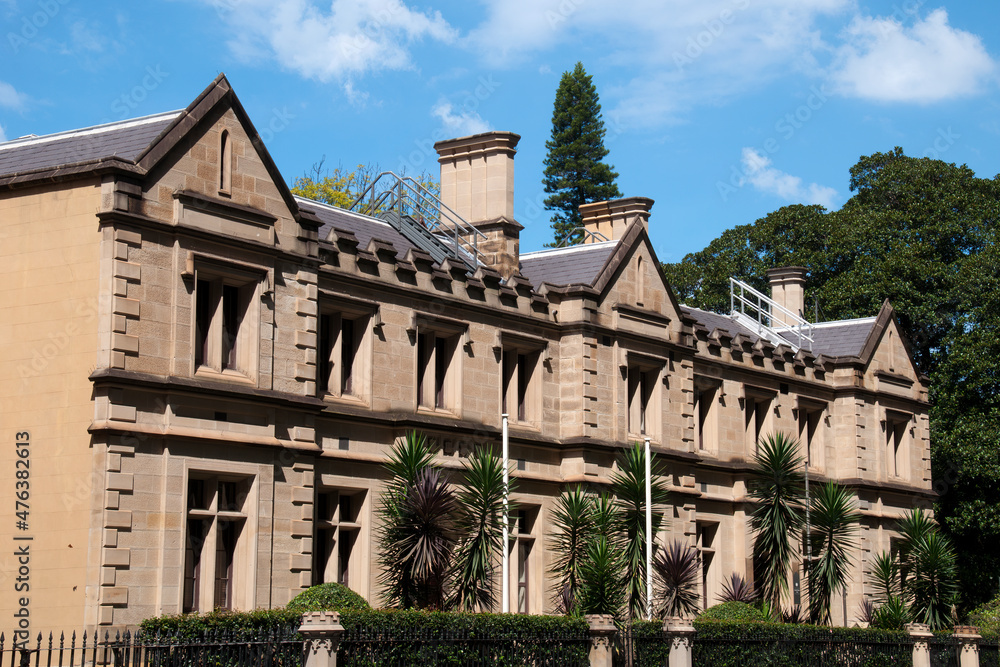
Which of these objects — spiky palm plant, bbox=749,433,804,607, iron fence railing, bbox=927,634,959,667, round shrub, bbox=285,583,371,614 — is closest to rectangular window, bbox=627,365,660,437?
spiky palm plant, bbox=749,433,804,607

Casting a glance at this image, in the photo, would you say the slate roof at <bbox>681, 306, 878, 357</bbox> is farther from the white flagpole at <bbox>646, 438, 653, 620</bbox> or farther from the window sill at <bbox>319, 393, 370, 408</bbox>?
the window sill at <bbox>319, 393, 370, 408</bbox>

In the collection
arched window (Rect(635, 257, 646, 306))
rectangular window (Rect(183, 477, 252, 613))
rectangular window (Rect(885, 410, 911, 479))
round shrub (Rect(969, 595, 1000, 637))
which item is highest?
arched window (Rect(635, 257, 646, 306))

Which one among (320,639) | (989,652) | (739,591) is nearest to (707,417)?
(739,591)

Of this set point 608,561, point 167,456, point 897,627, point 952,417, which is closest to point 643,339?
point 608,561

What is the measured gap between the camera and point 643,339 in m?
34.2

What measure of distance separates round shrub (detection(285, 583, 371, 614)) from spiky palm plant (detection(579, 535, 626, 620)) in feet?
18.3

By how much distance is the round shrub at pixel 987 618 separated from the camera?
127 ft

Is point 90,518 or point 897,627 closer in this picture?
point 90,518

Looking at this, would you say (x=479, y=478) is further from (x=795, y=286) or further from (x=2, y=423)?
(x=795, y=286)

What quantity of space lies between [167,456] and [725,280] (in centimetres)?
4327

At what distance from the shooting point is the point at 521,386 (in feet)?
106

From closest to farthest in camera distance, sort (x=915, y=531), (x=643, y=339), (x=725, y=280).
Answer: (x=643, y=339) < (x=915, y=531) < (x=725, y=280)

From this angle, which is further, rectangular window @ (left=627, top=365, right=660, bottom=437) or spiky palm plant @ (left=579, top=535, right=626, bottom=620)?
rectangular window @ (left=627, top=365, right=660, bottom=437)

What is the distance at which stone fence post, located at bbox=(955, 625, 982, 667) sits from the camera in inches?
1262
